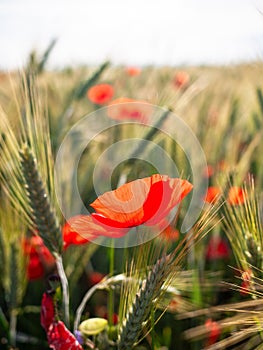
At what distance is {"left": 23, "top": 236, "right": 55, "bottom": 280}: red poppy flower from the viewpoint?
1.14 meters

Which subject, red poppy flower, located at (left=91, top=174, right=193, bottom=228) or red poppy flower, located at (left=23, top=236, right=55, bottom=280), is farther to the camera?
red poppy flower, located at (left=23, top=236, right=55, bottom=280)

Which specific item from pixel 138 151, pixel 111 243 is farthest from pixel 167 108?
pixel 111 243

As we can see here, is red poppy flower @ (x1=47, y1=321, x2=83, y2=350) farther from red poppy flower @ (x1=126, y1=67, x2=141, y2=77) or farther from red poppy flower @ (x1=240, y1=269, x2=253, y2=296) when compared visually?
red poppy flower @ (x1=126, y1=67, x2=141, y2=77)

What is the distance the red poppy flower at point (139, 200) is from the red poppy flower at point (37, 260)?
0.58m

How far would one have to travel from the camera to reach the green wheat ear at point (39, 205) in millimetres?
661

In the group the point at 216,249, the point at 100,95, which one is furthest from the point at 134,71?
the point at 216,249

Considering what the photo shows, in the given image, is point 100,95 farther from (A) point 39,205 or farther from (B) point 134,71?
(A) point 39,205

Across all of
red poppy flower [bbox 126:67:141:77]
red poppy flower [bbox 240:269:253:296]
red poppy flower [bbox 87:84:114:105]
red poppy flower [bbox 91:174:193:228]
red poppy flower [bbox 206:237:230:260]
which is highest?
red poppy flower [bbox 126:67:141:77]

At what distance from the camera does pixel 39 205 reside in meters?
0.67

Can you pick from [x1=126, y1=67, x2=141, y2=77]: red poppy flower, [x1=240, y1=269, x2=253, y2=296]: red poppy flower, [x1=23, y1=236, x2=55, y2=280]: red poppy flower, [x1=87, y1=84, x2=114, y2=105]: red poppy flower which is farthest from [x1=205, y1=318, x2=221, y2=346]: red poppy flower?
[x1=126, y1=67, x2=141, y2=77]: red poppy flower

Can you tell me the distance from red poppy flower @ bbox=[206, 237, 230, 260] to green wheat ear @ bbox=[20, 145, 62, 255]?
1.82 feet

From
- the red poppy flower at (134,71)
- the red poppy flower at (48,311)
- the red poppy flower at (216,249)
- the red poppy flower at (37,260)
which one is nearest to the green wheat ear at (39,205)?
the red poppy flower at (48,311)

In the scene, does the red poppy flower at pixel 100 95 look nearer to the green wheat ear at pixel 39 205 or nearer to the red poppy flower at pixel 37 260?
the red poppy flower at pixel 37 260

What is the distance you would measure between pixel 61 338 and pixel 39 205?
16 centimetres
